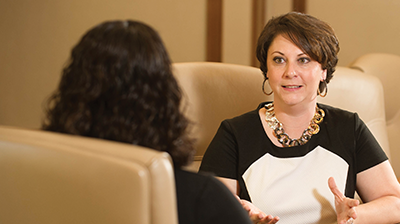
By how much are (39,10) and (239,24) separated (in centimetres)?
138

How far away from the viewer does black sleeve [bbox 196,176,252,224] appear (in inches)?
24.8

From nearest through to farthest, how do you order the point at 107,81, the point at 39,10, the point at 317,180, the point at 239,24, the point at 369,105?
the point at 107,81, the point at 317,180, the point at 369,105, the point at 39,10, the point at 239,24

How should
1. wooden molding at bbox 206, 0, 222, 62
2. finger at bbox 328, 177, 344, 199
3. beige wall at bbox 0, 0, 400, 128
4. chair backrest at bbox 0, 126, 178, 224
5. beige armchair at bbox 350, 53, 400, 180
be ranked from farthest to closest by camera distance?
wooden molding at bbox 206, 0, 222, 62
beige wall at bbox 0, 0, 400, 128
beige armchair at bbox 350, 53, 400, 180
finger at bbox 328, 177, 344, 199
chair backrest at bbox 0, 126, 178, 224

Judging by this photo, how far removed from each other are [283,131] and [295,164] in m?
0.13

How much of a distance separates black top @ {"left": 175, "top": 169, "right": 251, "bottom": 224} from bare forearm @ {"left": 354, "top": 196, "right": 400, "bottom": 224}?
2.57ft

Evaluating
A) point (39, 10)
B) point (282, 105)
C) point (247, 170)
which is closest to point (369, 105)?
point (282, 105)

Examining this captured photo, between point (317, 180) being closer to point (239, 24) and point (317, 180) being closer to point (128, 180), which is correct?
point (128, 180)

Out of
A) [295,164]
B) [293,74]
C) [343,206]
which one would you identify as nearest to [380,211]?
[343,206]

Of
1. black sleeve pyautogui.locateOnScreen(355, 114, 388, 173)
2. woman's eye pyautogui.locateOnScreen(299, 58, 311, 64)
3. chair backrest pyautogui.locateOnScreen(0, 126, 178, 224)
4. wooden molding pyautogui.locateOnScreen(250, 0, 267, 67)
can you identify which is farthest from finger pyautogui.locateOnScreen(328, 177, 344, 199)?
wooden molding pyautogui.locateOnScreen(250, 0, 267, 67)

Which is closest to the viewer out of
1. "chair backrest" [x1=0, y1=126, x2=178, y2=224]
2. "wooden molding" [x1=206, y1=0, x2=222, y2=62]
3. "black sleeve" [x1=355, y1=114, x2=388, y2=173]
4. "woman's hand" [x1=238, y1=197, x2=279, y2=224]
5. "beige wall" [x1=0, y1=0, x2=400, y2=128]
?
"chair backrest" [x1=0, y1=126, x2=178, y2=224]

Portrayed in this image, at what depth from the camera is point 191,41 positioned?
2713 millimetres

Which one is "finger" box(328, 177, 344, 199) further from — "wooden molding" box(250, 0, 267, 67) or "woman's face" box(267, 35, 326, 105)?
"wooden molding" box(250, 0, 267, 67)

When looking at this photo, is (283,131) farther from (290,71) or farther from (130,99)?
(130,99)

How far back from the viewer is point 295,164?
53.5 inches
